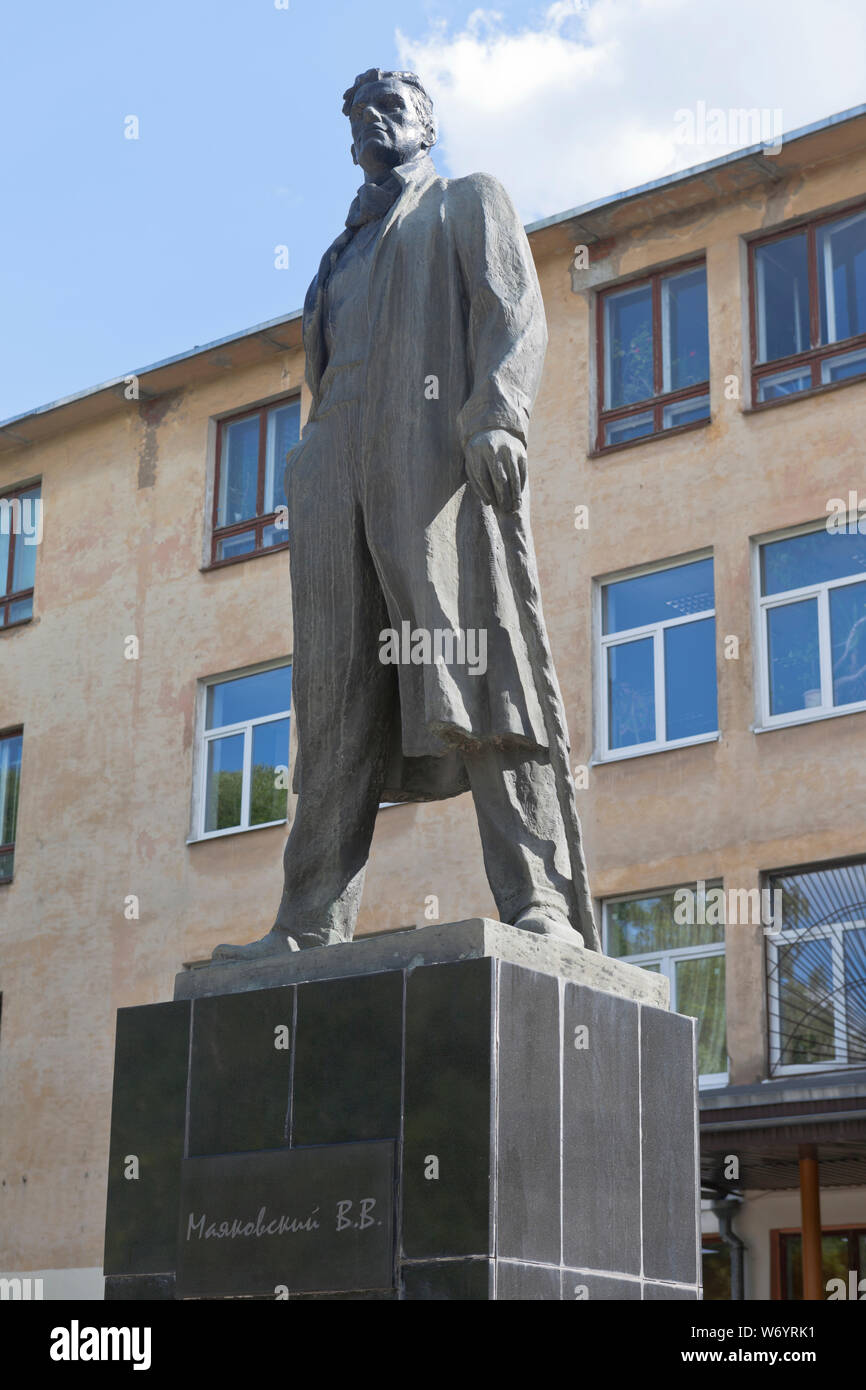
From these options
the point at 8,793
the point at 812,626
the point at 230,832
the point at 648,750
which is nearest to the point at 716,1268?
the point at 648,750

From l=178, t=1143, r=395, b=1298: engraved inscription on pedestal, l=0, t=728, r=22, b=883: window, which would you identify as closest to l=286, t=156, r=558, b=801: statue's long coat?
l=178, t=1143, r=395, b=1298: engraved inscription on pedestal

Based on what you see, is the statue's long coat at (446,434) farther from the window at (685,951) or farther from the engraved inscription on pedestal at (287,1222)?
the window at (685,951)

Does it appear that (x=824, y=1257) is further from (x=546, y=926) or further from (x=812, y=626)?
(x=546, y=926)

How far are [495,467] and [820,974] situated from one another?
12166mm

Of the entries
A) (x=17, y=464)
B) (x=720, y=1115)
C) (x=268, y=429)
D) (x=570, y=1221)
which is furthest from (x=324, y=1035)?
(x=17, y=464)

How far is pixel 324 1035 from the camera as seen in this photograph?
5203 mm

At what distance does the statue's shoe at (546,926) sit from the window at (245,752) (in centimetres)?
1578

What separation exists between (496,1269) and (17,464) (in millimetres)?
22110

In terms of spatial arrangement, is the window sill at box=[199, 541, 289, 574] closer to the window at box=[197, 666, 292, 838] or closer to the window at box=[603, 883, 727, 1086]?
the window at box=[197, 666, 292, 838]

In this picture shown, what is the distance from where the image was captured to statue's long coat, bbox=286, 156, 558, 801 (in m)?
5.69

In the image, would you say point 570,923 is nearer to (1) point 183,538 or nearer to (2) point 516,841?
(2) point 516,841

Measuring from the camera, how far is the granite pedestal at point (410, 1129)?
4.83 meters

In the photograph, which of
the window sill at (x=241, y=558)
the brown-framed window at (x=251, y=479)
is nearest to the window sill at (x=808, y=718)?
the window sill at (x=241, y=558)

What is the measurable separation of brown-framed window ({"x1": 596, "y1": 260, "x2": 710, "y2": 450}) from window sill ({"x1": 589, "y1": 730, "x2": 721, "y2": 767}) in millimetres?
3030
